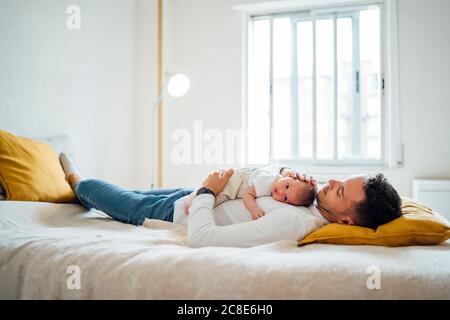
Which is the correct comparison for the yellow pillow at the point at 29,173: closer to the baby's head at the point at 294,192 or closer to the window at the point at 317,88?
the baby's head at the point at 294,192

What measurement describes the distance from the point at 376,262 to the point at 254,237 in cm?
38

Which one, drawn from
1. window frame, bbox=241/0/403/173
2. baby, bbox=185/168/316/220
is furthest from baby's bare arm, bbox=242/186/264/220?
window frame, bbox=241/0/403/173

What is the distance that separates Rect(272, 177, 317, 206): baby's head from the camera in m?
1.37

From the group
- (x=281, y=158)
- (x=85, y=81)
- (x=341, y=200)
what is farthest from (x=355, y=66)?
(x=341, y=200)

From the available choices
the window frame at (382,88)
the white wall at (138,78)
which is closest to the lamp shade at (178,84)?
the white wall at (138,78)

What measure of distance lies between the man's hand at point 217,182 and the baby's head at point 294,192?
0.22 meters

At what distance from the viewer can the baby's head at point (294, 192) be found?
1370 millimetres

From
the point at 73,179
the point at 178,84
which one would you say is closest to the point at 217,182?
the point at 73,179

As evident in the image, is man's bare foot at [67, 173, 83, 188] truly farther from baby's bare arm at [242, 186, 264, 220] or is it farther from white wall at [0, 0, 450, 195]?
baby's bare arm at [242, 186, 264, 220]

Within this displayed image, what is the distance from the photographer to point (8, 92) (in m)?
2.11

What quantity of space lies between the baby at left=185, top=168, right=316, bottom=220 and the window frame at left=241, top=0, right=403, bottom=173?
1790mm

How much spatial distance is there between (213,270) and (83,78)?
2.25 m

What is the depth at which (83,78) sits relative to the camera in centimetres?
275
